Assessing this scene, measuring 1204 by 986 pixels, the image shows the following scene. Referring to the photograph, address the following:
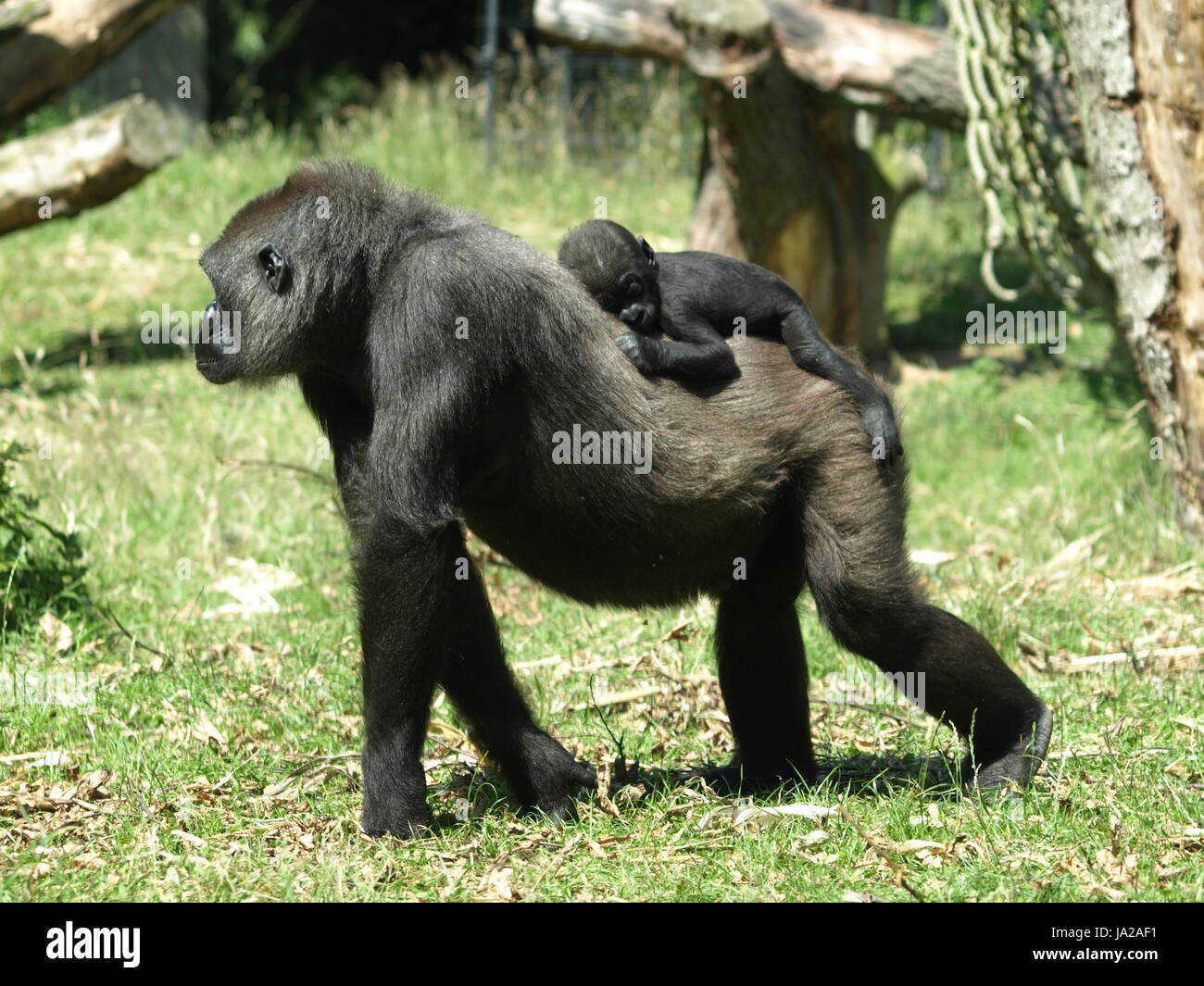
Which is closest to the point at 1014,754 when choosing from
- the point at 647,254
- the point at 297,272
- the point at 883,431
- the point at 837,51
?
the point at 883,431

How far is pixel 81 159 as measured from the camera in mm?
9477

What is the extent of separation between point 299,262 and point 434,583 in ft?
3.36

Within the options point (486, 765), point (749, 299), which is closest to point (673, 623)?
point (486, 765)

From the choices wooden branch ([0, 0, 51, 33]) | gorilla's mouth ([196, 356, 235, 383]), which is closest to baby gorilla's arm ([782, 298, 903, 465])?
gorilla's mouth ([196, 356, 235, 383])

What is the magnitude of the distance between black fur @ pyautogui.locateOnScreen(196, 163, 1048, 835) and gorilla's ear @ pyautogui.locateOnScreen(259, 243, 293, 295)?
0.01 metres

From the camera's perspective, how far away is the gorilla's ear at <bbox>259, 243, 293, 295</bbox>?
414 cm

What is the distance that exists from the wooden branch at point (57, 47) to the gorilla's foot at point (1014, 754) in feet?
25.1

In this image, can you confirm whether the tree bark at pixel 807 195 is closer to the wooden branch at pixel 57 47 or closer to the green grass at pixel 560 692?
the green grass at pixel 560 692

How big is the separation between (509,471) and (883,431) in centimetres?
117

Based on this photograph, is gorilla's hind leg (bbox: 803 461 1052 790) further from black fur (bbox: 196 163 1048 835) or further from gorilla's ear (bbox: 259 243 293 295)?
gorilla's ear (bbox: 259 243 293 295)

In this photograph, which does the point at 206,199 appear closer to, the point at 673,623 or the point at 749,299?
the point at 673,623

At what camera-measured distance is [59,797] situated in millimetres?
4465

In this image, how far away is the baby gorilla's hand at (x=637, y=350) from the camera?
4.26 metres

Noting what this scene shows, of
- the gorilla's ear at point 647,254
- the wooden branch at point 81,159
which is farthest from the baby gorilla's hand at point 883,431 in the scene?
the wooden branch at point 81,159
